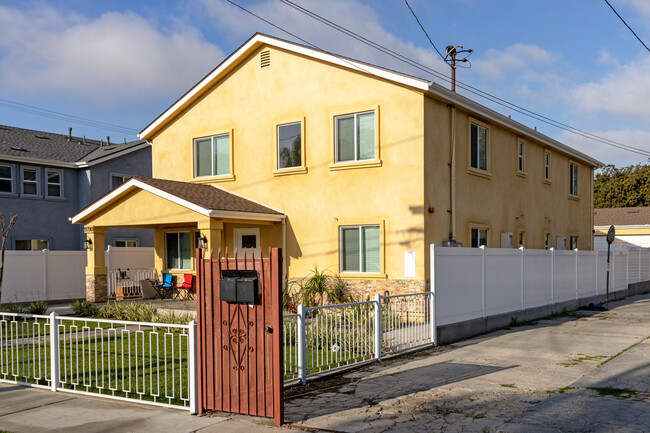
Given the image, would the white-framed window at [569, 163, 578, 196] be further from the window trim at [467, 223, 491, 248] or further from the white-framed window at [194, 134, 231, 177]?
the white-framed window at [194, 134, 231, 177]

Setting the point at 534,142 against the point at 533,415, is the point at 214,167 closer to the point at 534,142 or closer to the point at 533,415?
the point at 534,142

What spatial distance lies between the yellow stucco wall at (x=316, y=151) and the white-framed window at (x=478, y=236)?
329 cm

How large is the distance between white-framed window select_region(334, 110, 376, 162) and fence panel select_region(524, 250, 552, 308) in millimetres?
5108

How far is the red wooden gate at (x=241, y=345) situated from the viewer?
716 cm

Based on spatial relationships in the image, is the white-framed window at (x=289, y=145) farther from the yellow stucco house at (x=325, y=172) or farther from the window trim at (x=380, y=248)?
the window trim at (x=380, y=248)

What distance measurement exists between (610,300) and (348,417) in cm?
1830

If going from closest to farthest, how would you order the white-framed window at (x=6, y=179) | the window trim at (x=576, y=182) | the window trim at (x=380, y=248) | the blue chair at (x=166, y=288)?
1. the window trim at (x=380, y=248)
2. the blue chair at (x=166, y=288)
3. the window trim at (x=576, y=182)
4. the white-framed window at (x=6, y=179)

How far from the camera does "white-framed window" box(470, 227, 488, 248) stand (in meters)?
18.5

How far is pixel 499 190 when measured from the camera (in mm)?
19984

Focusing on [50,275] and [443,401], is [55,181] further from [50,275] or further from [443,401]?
[443,401]

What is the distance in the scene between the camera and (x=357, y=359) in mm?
10562

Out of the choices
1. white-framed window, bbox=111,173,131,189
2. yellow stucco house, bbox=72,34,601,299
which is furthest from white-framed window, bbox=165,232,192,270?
white-framed window, bbox=111,173,131,189

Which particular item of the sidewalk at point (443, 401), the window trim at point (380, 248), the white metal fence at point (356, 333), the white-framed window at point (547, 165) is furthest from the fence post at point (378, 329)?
the white-framed window at point (547, 165)

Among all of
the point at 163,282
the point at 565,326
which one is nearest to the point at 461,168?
the point at 565,326
